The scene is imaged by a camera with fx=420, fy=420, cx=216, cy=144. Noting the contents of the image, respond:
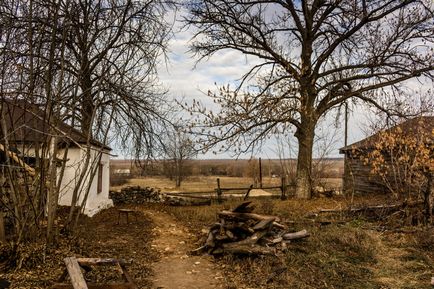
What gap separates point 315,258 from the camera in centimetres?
864

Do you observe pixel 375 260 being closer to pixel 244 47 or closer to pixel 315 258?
pixel 315 258

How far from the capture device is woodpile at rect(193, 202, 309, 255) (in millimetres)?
8977

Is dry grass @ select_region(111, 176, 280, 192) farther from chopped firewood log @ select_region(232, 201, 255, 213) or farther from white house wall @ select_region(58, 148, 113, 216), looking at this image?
chopped firewood log @ select_region(232, 201, 255, 213)

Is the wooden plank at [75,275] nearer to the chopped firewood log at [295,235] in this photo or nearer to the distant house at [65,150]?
the distant house at [65,150]

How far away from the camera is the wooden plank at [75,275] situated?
5.13 metres

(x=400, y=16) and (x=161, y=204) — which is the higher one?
(x=400, y=16)

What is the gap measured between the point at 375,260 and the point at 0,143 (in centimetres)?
Answer: 797

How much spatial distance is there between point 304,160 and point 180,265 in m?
12.0

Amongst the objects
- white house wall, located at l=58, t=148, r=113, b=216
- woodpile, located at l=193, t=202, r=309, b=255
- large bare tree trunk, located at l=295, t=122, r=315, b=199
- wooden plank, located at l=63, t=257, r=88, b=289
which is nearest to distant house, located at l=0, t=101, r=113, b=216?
white house wall, located at l=58, t=148, r=113, b=216

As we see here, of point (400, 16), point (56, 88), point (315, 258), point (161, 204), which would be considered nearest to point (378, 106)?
point (400, 16)

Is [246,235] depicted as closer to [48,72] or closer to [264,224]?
[264,224]

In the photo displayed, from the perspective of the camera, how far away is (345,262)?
332 inches

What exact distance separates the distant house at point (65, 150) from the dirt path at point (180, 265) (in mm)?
2305

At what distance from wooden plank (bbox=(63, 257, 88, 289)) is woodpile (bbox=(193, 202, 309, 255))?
4111mm
